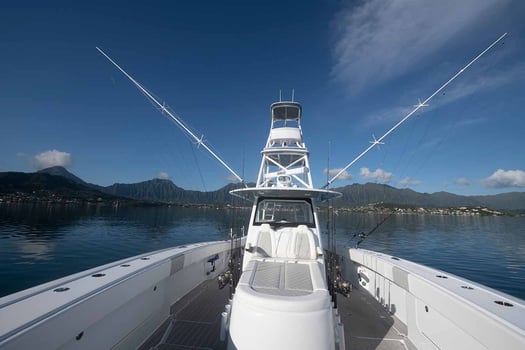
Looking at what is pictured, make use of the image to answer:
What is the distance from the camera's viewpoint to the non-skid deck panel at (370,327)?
12.5 feet

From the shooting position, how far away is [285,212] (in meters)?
6.01

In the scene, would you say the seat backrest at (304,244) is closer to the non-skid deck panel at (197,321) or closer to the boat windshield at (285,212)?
the boat windshield at (285,212)

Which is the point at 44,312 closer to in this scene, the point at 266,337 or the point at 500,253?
the point at 266,337

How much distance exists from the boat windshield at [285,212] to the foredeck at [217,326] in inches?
75.9

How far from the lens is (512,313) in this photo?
7.55ft

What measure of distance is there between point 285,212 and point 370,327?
9.17 feet

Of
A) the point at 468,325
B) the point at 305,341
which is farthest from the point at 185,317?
the point at 468,325

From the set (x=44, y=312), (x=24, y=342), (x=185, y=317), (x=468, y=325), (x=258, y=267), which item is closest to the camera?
(x=24, y=342)

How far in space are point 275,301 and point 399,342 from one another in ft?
9.68

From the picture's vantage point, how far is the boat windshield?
5312 millimetres

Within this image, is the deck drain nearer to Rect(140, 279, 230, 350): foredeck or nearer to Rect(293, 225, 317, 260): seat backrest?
Rect(293, 225, 317, 260): seat backrest

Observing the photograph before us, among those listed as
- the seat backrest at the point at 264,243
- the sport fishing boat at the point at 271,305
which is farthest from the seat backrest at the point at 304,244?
the seat backrest at the point at 264,243

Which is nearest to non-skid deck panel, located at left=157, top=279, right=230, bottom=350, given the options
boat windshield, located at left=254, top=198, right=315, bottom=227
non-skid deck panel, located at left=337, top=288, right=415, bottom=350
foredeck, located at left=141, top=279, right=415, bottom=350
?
foredeck, located at left=141, top=279, right=415, bottom=350

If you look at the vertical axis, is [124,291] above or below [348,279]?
above
